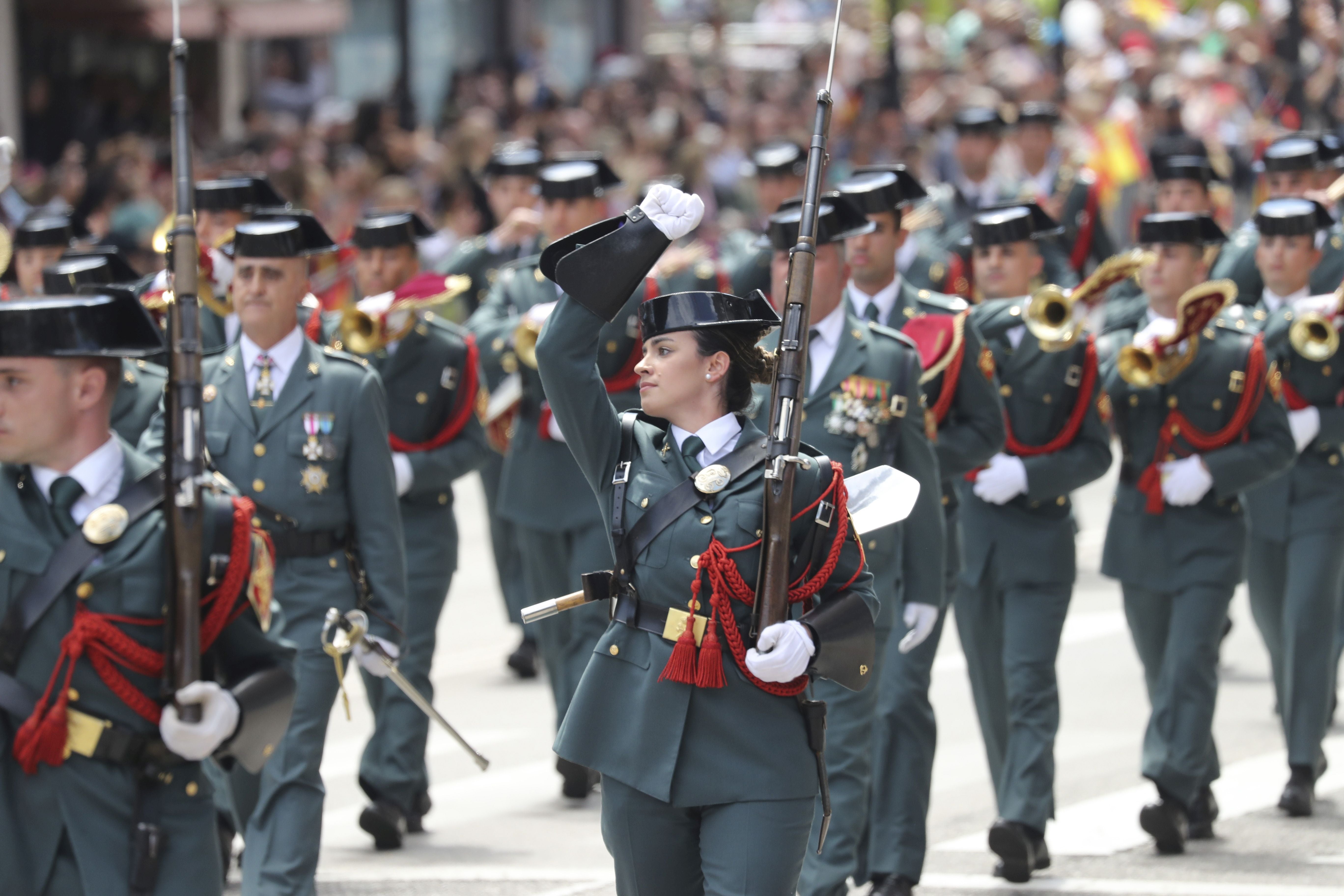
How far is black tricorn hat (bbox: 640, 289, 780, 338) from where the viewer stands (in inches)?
197

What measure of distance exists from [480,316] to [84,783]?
555 centimetres

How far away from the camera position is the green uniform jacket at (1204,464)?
26.1 feet

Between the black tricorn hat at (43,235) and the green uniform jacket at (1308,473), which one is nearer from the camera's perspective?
the green uniform jacket at (1308,473)

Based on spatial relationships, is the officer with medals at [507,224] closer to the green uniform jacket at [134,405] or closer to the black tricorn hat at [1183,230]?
the green uniform jacket at [134,405]

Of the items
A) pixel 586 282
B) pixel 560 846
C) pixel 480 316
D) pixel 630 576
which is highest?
pixel 586 282

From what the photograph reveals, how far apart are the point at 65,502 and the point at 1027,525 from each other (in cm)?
438

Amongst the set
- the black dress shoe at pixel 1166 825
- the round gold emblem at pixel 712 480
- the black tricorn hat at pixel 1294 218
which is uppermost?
the round gold emblem at pixel 712 480

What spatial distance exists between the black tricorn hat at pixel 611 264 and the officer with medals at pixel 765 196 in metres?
4.60

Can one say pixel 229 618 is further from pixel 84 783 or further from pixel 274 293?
pixel 274 293

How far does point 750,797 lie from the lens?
190 inches

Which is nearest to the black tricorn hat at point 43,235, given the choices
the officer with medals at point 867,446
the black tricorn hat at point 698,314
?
the officer with medals at point 867,446

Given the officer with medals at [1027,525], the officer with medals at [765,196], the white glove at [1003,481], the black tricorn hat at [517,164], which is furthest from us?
the black tricorn hat at [517,164]

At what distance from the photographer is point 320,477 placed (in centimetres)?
671

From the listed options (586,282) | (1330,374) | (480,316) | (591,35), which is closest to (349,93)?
(591,35)
